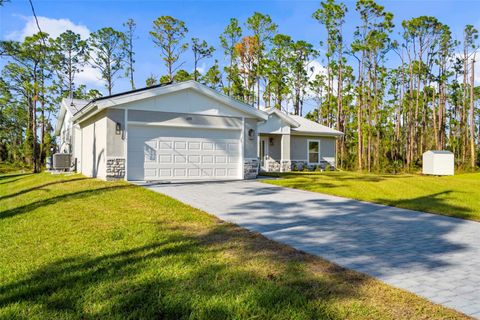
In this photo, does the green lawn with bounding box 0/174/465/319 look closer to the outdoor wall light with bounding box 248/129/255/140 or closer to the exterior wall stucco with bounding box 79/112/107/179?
the exterior wall stucco with bounding box 79/112/107/179

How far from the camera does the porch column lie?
21.9m

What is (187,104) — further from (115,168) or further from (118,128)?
(115,168)

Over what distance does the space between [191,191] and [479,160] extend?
30.7 meters

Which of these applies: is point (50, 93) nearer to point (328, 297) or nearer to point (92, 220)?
point (92, 220)

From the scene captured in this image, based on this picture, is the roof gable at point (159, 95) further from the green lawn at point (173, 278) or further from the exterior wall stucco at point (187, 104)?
the green lawn at point (173, 278)

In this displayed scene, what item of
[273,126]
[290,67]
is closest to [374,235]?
[273,126]

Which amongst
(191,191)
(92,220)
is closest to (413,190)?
(191,191)

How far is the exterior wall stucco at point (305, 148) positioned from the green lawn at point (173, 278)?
55.3ft

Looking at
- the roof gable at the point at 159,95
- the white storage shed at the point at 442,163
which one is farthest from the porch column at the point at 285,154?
the white storage shed at the point at 442,163

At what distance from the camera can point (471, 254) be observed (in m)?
4.99

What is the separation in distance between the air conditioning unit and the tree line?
35.1 ft

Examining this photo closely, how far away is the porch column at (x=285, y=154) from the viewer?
2191 cm

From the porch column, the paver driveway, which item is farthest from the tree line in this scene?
the paver driveway

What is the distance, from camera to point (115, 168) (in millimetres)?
12766
